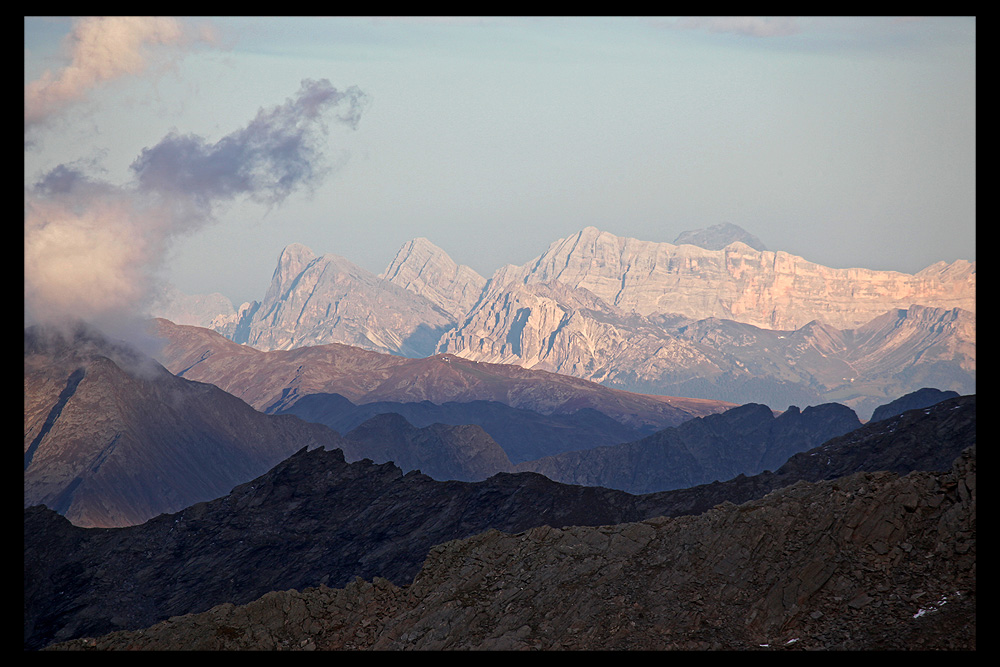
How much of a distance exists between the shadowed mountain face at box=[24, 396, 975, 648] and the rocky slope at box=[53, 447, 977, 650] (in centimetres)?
5069

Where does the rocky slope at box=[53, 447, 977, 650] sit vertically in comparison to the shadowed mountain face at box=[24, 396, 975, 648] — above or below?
above

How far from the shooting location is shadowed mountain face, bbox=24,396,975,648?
102562 millimetres

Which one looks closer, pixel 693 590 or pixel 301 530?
pixel 693 590

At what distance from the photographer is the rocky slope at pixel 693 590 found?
115ft

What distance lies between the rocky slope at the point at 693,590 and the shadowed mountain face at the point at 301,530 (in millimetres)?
50688

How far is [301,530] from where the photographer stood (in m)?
113

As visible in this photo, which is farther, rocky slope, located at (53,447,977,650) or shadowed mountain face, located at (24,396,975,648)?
shadowed mountain face, located at (24,396,975,648)

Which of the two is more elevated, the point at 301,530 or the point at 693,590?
the point at 693,590

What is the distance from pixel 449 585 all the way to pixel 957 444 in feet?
307

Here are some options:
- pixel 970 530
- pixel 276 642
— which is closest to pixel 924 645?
pixel 970 530

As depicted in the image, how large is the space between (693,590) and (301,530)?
263 ft
